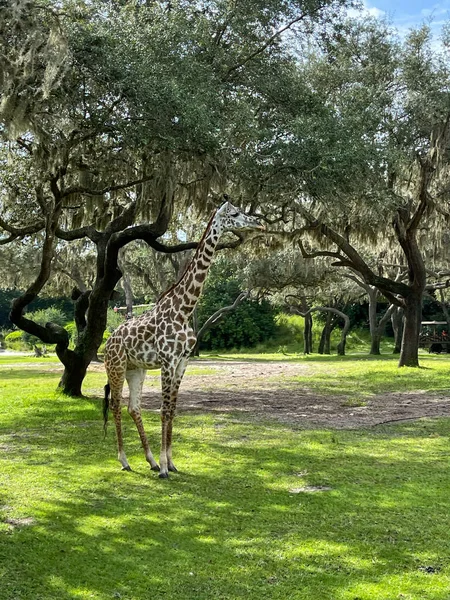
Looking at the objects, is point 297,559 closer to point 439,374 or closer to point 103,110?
point 103,110

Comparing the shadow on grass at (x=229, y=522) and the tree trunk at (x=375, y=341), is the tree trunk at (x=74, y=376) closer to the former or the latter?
the shadow on grass at (x=229, y=522)

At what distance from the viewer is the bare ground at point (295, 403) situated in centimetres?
1204

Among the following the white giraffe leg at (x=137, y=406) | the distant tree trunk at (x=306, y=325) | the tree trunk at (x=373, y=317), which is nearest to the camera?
the white giraffe leg at (x=137, y=406)

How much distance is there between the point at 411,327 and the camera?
21328 millimetres

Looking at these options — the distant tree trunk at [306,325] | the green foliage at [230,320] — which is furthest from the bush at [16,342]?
the distant tree trunk at [306,325]

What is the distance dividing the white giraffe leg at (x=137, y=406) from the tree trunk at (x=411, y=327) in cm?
1479

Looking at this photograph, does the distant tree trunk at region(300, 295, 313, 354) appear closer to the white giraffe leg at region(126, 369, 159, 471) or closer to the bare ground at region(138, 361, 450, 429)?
the bare ground at region(138, 361, 450, 429)

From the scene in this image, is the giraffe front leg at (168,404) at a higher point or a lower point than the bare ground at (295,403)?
higher

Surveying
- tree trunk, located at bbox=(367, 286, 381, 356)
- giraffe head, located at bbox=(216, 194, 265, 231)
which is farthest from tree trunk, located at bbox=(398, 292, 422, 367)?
giraffe head, located at bbox=(216, 194, 265, 231)

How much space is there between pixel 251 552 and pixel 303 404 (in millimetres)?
9513

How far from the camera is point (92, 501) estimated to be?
A: 630 centimetres

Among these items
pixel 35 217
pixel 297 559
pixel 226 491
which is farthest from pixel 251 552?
pixel 35 217

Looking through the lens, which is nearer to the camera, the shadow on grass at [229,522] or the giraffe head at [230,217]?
the shadow on grass at [229,522]

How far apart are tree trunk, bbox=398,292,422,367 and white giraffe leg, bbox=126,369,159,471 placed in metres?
14.8
